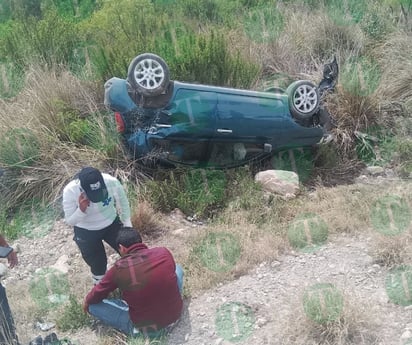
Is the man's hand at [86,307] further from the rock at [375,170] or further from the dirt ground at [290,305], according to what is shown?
the rock at [375,170]

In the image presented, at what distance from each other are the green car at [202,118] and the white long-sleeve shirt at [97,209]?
1532 mm

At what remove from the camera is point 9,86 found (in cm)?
845

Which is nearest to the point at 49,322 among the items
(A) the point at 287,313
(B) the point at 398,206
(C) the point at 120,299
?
(C) the point at 120,299

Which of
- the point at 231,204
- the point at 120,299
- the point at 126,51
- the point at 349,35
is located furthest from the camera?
the point at 349,35

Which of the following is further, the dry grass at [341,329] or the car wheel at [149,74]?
the car wheel at [149,74]

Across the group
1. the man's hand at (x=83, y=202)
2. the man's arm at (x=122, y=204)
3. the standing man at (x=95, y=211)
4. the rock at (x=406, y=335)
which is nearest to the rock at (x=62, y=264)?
the standing man at (x=95, y=211)

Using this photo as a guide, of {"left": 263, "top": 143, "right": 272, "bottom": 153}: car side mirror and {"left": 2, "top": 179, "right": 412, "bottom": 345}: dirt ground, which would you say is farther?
{"left": 263, "top": 143, "right": 272, "bottom": 153}: car side mirror

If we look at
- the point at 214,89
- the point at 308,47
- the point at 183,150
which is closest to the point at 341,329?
the point at 183,150

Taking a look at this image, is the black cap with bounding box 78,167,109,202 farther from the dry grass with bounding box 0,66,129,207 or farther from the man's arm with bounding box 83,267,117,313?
the dry grass with bounding box 0,66,129,207

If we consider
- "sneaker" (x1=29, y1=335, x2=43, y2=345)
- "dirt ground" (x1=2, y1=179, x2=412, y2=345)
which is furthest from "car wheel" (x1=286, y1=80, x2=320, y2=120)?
"sneaker" (x1=29, y1=335, x2=43, y2=345)

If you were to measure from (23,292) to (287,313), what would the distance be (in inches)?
99.5

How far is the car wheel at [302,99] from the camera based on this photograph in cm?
707

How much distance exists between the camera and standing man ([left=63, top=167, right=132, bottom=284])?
16.3 ft

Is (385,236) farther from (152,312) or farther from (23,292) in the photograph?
(23,292)
